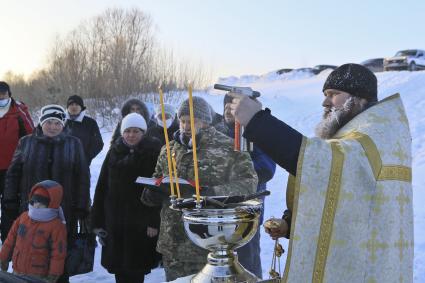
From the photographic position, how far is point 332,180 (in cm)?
141

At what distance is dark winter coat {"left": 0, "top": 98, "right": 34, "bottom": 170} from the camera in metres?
5.62

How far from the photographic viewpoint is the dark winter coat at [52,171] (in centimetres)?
425

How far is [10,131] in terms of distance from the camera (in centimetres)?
564

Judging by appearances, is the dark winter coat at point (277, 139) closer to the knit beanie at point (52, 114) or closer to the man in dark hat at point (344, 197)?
the man in dark hat at point (344, 197)

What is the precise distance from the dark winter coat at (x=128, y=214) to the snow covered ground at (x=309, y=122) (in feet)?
3.49

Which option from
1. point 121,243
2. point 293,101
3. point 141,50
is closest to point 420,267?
point 121,243

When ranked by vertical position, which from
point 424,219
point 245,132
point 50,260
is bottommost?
point 424,219

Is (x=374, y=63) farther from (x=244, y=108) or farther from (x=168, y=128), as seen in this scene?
(x=244, y=108)

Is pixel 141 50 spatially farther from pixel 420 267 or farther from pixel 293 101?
pixel 420 267

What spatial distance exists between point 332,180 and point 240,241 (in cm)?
42

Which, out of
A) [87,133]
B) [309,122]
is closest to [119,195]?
[87,133]

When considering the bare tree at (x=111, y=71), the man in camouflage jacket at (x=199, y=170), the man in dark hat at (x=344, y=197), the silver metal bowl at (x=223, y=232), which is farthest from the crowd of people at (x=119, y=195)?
the bare tree at (x=111, y=71)

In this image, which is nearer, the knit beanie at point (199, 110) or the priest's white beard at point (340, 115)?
the priest's white beard at point (340, 115)

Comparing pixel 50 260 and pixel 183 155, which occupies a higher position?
pixel 183 155
